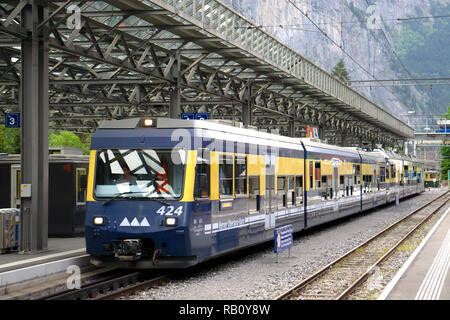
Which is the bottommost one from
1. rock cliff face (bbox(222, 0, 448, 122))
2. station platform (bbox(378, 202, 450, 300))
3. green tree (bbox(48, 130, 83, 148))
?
station platform (bbox(378, 202, 450, 300))

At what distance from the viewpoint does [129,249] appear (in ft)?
41.7

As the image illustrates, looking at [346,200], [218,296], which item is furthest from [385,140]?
[218,296]

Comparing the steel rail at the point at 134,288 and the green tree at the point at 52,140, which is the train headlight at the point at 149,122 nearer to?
the steel rail at the point at 134,288

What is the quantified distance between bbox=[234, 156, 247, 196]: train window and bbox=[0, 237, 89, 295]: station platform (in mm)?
3468

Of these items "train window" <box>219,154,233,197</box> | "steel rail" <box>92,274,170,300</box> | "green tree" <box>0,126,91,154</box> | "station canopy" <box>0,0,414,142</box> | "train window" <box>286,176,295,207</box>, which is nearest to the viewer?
"steel rail" <box>92,274,170,300</box>

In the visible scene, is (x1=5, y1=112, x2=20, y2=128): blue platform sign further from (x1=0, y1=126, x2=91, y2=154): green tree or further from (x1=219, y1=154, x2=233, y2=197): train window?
(x1=0, y1=126, x2=91, y2=154): green tree

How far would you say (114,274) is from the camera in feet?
45.1

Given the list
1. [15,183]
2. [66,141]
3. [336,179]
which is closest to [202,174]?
[15,183]

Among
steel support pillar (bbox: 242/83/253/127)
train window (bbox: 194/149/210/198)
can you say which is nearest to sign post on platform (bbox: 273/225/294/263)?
train window (bbox: 194/149/210/198)

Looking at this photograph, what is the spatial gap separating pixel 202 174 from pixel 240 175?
2.01 meters

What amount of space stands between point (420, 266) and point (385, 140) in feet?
233

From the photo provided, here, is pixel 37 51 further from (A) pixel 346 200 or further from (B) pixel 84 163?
(A) pixel 346 200

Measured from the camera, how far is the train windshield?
42.4ft

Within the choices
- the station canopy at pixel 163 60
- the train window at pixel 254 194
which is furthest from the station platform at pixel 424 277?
the station canopy at pixel 163 60
